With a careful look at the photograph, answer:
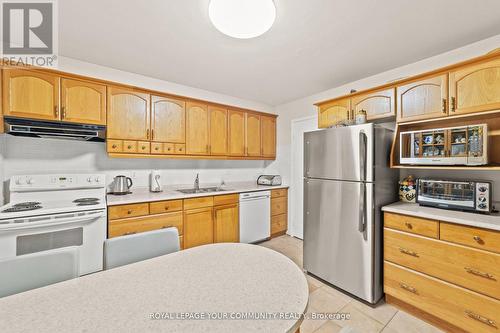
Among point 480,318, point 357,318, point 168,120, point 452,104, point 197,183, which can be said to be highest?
point 168,120

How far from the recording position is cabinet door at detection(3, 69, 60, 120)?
191cm

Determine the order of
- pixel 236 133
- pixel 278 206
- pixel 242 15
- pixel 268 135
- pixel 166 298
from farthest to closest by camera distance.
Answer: pixel 268 135
pixel 278 206
pixel 236 133
pixel 242 15
pixel 166 298

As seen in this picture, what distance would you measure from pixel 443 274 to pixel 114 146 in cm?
330

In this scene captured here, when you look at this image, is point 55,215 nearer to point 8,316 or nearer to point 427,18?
point 8,316

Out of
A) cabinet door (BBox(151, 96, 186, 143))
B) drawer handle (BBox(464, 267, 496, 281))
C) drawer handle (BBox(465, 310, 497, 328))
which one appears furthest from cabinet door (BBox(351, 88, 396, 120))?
cabinet door (BBox(151, 96, 186, 143))

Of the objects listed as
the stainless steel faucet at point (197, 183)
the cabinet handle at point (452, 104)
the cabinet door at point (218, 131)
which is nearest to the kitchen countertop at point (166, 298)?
the cabinet handle at point (452, 104)

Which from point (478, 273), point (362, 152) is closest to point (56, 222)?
point (362, 152)

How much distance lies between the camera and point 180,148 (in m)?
2.87

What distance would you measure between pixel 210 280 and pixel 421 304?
187 cm

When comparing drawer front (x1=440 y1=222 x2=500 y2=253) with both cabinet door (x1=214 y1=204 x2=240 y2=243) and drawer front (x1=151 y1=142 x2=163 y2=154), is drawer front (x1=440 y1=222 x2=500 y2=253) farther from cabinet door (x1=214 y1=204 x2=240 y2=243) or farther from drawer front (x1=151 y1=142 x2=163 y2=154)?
drawer front (x1=151 y1=142 x2=163 y2=154)

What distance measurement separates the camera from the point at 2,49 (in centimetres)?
208

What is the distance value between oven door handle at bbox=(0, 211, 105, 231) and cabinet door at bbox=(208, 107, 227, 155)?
1.63 m

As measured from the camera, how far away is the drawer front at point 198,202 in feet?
8.49

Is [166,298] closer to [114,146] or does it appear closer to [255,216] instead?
[114,146]
